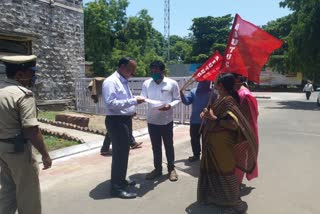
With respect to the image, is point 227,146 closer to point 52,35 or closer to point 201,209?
point 201,209

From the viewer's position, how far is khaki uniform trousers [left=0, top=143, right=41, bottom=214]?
3488 millimetres

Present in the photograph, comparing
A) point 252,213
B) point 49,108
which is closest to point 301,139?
point 252,213

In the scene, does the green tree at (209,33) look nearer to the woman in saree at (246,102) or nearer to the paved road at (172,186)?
the paved road at (172,186)

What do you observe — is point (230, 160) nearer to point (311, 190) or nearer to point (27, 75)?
point (311, 190)

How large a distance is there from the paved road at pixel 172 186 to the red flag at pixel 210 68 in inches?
62.9

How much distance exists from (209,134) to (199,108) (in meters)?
2.26

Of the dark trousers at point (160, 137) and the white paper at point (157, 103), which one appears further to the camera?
the dark trousers at point (160, 137)

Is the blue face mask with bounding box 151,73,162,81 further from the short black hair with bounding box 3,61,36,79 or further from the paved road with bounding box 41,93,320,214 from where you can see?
the short black hair with bounding box 3,61,36,79

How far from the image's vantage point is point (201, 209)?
4598 mm

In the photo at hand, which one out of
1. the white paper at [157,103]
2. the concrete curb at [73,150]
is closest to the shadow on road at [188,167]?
the white paper at [157,103]

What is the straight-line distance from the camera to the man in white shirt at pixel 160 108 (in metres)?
5.56

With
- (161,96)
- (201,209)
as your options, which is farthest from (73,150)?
(201,209)

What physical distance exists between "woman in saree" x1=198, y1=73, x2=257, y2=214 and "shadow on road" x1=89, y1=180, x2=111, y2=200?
4.98 ft

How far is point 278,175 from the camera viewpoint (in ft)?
19.9
